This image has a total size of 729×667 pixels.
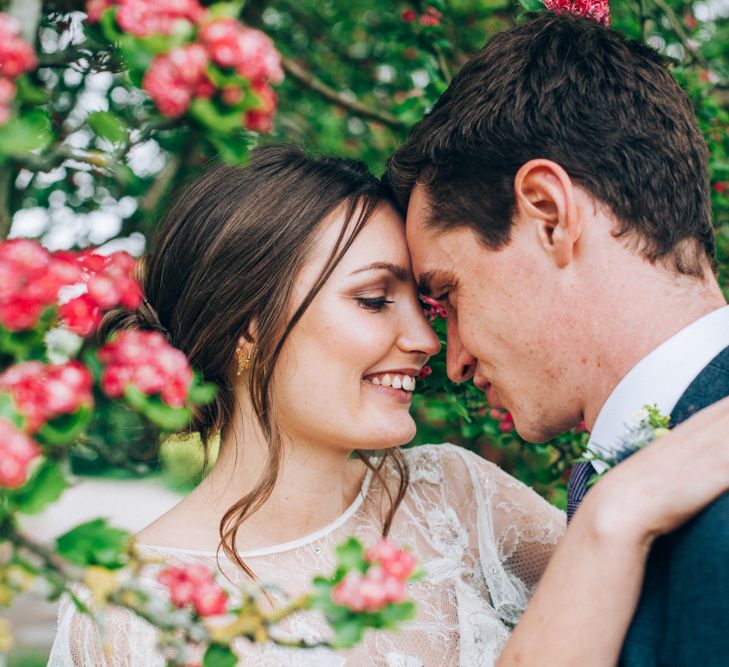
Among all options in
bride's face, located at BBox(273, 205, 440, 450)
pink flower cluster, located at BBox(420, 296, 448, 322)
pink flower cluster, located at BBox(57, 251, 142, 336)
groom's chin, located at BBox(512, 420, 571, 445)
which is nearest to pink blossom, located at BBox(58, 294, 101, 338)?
pink flower cluster, located at BBox(57, 251, 142, 336)

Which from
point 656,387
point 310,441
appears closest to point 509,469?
point 310,441

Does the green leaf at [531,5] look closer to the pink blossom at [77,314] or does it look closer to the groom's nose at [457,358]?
the groom's nose at [457,358]

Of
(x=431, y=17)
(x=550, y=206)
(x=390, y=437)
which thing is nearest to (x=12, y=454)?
(x=550, y=206)

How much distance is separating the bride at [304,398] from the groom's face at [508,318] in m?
0.18

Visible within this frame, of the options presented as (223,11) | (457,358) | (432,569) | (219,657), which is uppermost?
(223,11)

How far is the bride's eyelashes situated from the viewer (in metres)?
2.61

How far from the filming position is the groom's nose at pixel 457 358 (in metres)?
2.55

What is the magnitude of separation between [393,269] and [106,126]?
1555 mm

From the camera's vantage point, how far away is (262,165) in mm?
2799

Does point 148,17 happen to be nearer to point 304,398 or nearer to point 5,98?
point 5,98

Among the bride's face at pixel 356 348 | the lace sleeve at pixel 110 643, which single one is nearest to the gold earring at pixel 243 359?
the bride's face at pixel 356 348

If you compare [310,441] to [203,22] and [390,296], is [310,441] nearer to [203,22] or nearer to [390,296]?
[390,296]

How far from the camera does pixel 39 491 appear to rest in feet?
3.41

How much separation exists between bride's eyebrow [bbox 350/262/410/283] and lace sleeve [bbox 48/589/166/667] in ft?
3.95
